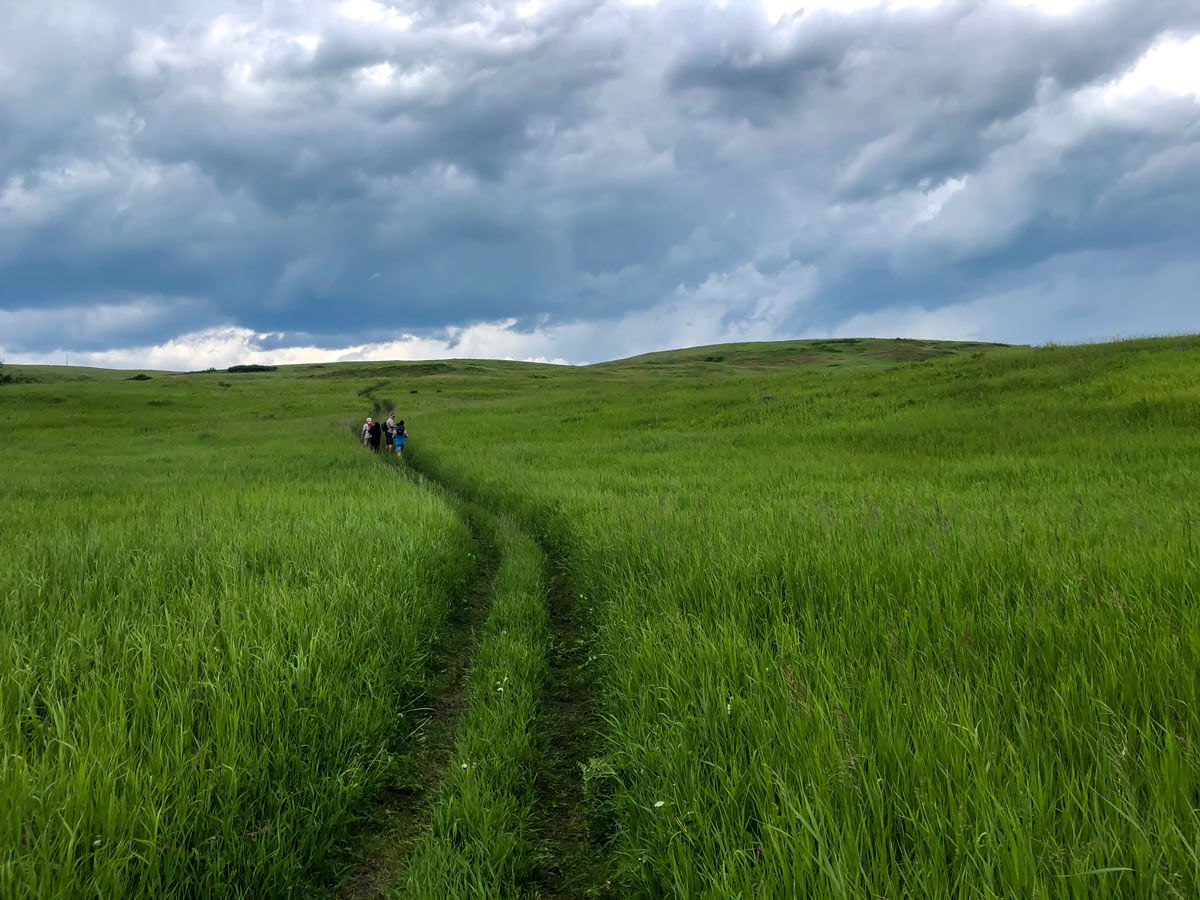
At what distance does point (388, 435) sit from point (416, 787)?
2173 cm

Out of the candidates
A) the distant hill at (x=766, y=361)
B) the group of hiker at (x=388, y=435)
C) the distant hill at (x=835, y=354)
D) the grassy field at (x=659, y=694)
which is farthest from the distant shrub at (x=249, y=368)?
the grassy field at (x=659, y=694)

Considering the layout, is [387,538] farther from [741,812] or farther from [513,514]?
[741,812]

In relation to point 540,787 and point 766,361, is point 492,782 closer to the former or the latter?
point 540,787

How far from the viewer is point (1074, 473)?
9.99 m

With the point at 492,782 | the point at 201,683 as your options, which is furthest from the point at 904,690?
the point at 201,683

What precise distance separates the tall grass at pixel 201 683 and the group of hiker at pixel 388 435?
14.1 metres

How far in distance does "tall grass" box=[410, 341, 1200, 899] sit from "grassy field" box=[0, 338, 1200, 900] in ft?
0.07

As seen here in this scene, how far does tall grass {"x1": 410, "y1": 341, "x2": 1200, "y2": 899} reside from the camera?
1941 millimetres

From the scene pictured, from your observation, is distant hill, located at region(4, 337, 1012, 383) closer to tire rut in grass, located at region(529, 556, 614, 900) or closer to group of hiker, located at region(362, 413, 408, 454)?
group of hiker, located at region(362, 413, 408, 454)

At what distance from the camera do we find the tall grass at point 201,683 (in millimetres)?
2500

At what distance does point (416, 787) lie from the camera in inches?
145

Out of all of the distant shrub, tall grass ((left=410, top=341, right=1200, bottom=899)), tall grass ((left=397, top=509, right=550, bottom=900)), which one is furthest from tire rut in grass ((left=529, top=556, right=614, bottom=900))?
the distant shrub

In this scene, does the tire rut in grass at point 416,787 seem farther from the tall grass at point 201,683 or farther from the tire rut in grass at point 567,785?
the tire rut in grass at point 567,785

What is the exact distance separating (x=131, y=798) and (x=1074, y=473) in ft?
43.2
